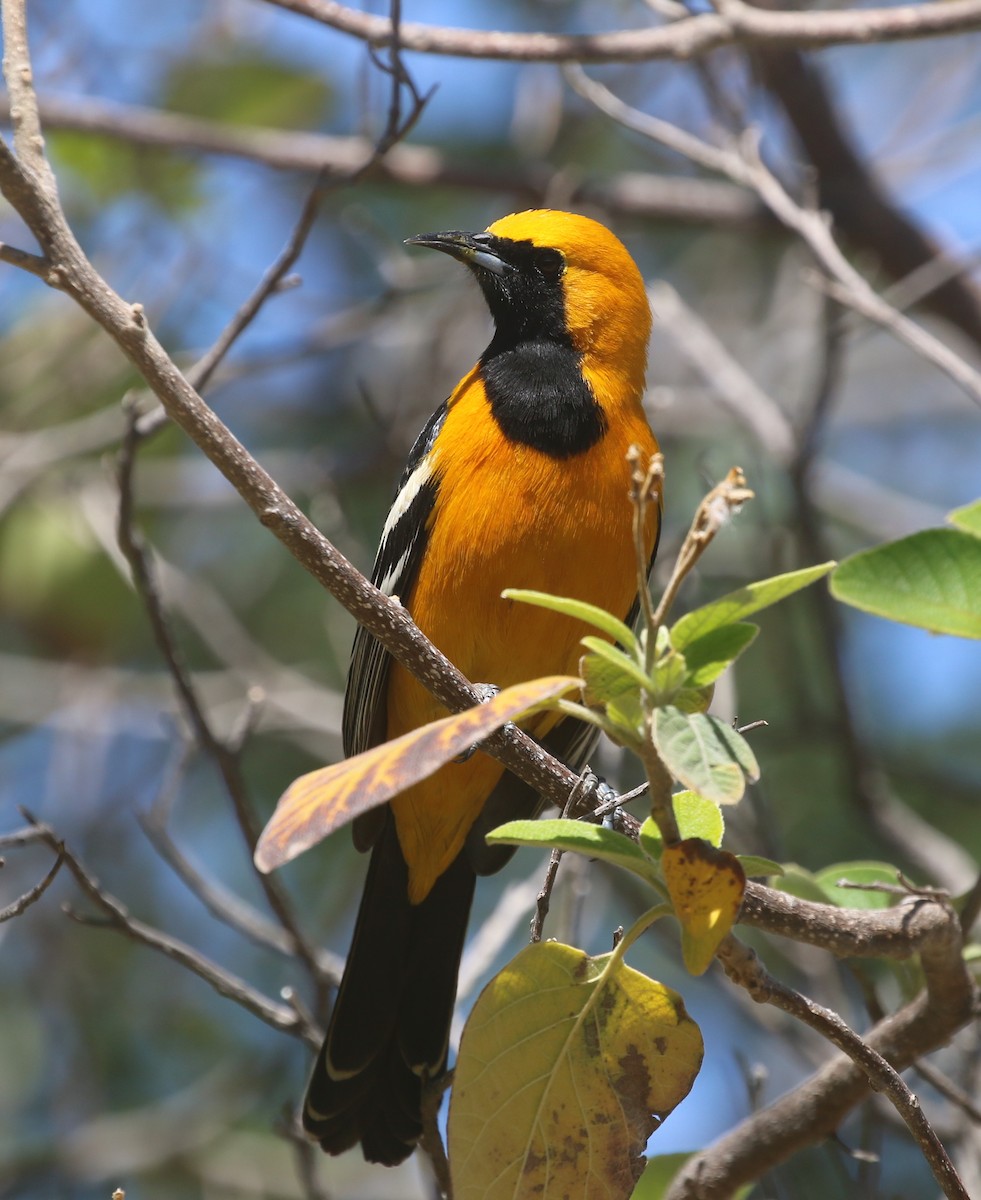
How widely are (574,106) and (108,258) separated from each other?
9.21ft

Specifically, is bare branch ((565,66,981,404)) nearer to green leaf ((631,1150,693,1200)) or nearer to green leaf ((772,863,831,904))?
green leaf ((772,863,831,904))

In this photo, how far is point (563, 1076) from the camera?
2.08 metres

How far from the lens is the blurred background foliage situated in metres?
5.11

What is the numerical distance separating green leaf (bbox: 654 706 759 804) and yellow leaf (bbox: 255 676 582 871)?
137 millimetres

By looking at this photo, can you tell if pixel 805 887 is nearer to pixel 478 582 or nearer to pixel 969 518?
pixel 969 518

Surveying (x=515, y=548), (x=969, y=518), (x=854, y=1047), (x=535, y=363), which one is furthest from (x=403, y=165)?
(x=854, y=1047)

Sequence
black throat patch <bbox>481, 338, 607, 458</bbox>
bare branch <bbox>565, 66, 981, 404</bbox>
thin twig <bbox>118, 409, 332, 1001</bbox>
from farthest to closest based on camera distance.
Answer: black throat patch <bbox>481, 338, 607, 458</bbox> → bare branch <bbox>565, 66, 981, 404</bbox> → thin twig <bbox>118, 409, 332, 1001</bbox>

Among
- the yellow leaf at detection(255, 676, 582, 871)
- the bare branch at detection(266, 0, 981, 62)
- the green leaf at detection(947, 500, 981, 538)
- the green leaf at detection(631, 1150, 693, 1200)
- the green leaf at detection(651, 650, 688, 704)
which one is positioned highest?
the bare branch at detection(266, 0, 981, 62)

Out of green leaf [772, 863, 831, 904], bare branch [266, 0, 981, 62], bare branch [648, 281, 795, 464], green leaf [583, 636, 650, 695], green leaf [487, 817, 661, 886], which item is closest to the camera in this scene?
green leaf [583, 636, 650, 695]

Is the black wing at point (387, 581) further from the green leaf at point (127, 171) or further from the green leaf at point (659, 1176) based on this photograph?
the green leaf at point (127, 171)

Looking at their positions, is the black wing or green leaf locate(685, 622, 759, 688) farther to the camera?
the black wing

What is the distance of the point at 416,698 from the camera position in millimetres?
3945

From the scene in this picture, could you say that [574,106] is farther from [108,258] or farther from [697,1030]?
[697,1030]

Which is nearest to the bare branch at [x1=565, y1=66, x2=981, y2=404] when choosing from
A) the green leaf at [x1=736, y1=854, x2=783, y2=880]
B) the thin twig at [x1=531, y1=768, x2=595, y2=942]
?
the thin twig at [x1=531, y1=768, x2=595, y2=942]
